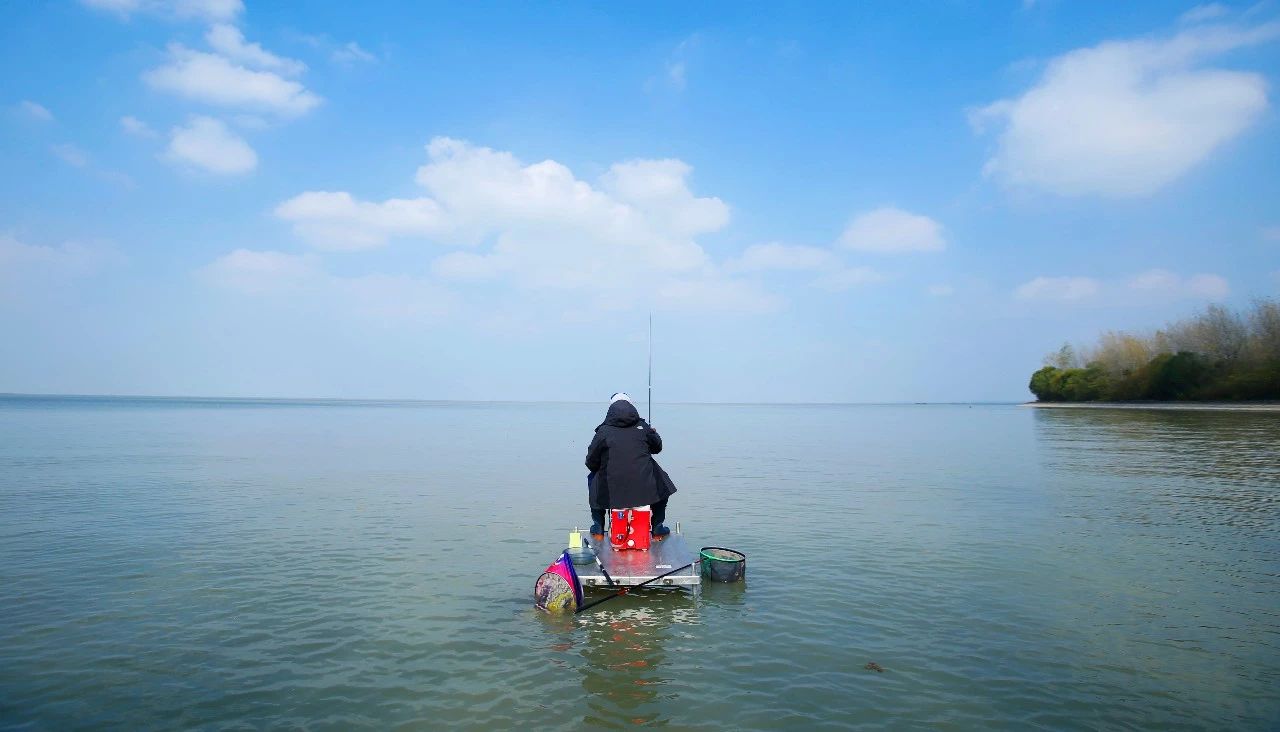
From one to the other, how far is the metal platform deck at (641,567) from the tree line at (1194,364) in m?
111

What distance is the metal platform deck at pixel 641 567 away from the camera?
1068 centimetres

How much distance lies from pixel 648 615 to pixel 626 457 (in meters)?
2.67

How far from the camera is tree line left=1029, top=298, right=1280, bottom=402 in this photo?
9525 cm

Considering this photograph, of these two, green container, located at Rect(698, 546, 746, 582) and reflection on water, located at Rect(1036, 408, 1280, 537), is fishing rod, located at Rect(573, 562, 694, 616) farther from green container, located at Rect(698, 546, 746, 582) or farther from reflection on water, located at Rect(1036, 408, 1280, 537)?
reflection on water, located at Rect(1036, 408, 1280, 537)

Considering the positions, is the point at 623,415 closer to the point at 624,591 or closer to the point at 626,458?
the point at 626,458

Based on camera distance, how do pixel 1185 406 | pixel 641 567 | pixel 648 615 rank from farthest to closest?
pixel 1185 406 < pixel 641 567 < pixel 648 615

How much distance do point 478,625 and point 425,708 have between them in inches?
101

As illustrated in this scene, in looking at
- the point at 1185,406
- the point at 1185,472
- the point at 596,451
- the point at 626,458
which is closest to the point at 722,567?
the point at 626,458

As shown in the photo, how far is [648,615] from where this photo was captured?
10.1 meters

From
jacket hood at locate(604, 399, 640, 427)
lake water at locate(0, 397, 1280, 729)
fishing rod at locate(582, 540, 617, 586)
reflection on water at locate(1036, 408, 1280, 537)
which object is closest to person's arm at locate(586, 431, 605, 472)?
jacket hood at locate(604, 399, 640, 427)

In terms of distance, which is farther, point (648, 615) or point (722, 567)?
point (722, 567)

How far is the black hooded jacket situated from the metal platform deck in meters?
0.86

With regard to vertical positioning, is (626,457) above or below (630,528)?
above

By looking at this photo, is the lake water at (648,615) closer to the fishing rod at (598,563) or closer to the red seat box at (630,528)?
the fishing rod at (598,563)
